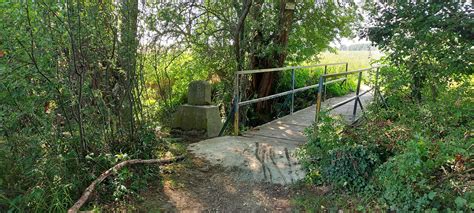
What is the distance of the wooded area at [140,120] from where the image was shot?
92.0 inches

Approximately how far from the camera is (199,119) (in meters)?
4.77

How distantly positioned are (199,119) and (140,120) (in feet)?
3.89

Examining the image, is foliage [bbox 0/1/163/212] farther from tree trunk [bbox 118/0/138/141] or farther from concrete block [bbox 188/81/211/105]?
concrete block [bbox 188/81/211/105]

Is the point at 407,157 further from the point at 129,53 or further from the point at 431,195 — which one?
the point at 129,53

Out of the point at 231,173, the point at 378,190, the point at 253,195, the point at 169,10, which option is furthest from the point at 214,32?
the point at 378,190

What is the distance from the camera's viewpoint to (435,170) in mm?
2414

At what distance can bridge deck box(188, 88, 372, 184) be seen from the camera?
10.9 ft

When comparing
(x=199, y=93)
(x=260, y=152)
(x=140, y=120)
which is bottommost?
(x=260, y=152)

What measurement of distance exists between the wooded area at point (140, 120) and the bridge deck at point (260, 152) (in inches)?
9.0

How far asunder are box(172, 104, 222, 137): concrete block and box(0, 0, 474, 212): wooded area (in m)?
0.19

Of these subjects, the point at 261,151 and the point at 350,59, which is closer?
the point at 261,151

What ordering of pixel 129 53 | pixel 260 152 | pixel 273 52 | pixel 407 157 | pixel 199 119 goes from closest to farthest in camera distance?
pixel 407 157, pixel 129 53, pixel 260 152, pixel 199 119, pixel 273 52

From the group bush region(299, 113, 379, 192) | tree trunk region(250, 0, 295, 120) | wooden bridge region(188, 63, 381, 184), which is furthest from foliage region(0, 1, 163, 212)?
tree trunk region(250, 0, 295, 120)

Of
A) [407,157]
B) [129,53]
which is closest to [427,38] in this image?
[407,157]
